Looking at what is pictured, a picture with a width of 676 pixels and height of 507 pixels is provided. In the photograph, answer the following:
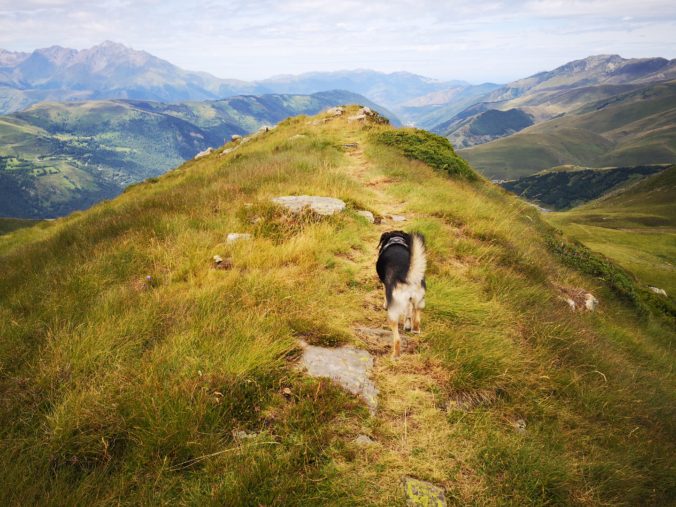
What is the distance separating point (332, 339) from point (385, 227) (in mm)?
5715

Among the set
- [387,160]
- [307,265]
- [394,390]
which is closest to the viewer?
[394,390]

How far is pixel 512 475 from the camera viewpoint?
123 inches

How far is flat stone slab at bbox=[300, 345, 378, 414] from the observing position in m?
3.93

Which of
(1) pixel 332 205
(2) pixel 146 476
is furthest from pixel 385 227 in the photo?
(2) pixel 146 476

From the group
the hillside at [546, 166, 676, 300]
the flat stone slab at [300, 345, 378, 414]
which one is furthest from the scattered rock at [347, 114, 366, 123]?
the hillside at [546, 166, 676, 300]

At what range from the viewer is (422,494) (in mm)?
2902

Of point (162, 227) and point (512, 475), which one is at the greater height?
point (162, 227)

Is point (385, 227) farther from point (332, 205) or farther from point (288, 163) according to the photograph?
point (288, 163)

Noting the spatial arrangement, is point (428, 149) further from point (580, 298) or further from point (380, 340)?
point (380, 340)

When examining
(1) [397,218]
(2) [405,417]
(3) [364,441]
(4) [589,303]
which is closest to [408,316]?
(2) [405,417]

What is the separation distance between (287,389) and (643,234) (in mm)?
91596

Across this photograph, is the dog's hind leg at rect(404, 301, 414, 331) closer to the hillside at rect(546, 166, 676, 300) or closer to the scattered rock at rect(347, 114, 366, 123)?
the scattered rock at rect(347, 114, 366, 123)

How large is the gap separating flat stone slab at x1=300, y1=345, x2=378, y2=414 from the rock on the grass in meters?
5.09

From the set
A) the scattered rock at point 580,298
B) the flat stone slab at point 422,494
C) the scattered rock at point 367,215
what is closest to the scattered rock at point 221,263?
the scattered rock at point 367,215
